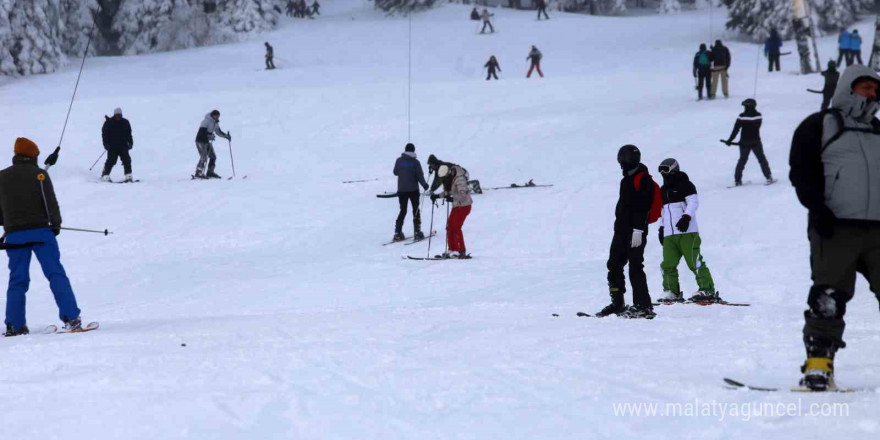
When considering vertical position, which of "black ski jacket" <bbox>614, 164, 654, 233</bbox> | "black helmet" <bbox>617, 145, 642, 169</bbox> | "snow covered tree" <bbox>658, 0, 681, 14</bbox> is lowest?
"black ski jacket" <bbox>614, 164, 654, 233</bbox>

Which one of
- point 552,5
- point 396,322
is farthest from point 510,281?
point 552,5

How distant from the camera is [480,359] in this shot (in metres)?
6.27

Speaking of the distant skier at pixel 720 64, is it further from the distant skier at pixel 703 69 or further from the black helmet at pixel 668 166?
the black helmet at pixel 668 166

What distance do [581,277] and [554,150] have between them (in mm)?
10844

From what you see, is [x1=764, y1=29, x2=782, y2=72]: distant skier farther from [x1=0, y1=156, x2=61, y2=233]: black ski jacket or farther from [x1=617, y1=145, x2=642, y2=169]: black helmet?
[x1=0, y1=156, x2=61, y2=233]: black ski jacket

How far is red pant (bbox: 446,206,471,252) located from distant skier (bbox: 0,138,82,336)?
6.93 metres

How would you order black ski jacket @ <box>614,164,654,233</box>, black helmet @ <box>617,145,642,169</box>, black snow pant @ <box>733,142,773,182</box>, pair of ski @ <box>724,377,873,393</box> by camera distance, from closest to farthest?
pair of ski @ <box>724,377,873,393</box> < black helmet @ <box>617,145,642,169</box> < black ski jacket @ <box>614,164,654,233</box> < black snow pant @ <box>733,142,773,182</box>

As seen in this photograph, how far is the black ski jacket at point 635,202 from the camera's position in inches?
316

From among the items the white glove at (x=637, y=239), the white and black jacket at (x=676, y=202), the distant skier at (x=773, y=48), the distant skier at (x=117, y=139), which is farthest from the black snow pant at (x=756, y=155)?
the distant skier at (x=773, y=48)

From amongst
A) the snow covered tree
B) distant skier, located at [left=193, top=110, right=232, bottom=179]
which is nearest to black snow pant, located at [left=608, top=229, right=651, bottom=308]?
distant skier, located at [left=193, top=110, right=232, bottom=179]

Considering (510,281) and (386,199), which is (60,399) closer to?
(510,281)

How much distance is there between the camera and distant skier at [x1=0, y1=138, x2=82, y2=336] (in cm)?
808

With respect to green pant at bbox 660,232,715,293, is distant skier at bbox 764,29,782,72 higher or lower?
higher

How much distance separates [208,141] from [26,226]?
13.8m
